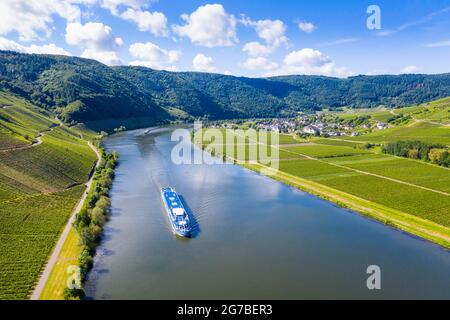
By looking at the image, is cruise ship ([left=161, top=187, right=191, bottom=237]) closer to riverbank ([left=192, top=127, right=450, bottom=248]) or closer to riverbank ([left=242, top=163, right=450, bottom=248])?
riverbank ([left=242, top=163, right=450, bottom=248])

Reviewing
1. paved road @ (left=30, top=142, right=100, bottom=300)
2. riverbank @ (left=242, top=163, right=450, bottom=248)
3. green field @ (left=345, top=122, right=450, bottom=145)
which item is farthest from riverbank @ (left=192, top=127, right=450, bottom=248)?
paved road @ (left=30, top=142, right=100, bottom=300)

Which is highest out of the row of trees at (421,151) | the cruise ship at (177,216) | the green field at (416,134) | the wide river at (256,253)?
the green field at (416,134)

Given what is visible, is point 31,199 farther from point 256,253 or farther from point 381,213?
point 381,213

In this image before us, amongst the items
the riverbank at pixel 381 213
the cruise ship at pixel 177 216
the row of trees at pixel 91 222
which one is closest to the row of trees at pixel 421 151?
the riverbank at pixel 381 213

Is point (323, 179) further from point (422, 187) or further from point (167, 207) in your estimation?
point (167, 207)

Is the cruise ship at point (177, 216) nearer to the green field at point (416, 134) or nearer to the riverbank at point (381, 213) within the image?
the riverbank at point (381, 213)
